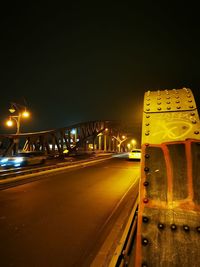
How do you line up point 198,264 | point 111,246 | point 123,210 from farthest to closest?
point 123,210, point 111,246, point 198,264

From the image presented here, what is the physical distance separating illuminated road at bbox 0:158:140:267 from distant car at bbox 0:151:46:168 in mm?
9318

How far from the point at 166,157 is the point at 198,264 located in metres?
0.95

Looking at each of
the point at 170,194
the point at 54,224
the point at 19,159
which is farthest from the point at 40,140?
the point at 170,194

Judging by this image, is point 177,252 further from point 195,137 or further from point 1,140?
point 1,140

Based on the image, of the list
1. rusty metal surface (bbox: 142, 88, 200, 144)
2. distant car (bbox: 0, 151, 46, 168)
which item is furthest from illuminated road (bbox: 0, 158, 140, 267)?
distant car (bbox: 0, 151, 46, 168)

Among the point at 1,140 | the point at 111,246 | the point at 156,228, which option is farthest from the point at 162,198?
the point at 1,140

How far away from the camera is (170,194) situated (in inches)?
73.3

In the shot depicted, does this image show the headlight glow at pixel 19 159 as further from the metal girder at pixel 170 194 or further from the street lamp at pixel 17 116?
the metal girder at pixel 170 194

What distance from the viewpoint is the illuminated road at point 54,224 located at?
11.7 feet

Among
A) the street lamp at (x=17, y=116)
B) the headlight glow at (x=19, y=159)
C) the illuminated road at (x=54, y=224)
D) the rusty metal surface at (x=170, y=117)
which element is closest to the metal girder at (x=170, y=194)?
the rusty metal surface at (x=170, y=117)

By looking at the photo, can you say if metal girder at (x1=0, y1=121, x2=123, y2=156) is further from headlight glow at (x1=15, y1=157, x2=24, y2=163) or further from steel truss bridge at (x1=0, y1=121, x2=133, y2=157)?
headlight glow at (x1=15, y1=157, x2=24, y2=163)

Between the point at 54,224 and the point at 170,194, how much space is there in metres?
4.01

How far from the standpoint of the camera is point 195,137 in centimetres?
210

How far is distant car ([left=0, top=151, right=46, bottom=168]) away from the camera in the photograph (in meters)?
17.2
